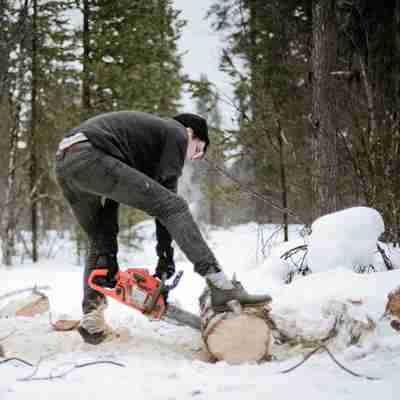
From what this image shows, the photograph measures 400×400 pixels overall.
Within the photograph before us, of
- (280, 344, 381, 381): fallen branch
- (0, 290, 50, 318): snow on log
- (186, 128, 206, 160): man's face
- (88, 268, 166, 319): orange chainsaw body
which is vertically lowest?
(0, 290, 50, 318): snow on log

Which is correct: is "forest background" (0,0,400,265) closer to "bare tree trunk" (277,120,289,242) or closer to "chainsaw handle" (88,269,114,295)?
"bare tree trunk" (277,120,289,242)

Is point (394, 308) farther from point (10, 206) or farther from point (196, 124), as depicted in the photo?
point (10, 206)

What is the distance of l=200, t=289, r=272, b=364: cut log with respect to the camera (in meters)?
1.91

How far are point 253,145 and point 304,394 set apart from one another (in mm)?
4153

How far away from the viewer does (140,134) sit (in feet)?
7.40

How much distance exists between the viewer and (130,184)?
6.88 ft

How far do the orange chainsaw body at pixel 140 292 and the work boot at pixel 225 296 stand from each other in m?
0.36

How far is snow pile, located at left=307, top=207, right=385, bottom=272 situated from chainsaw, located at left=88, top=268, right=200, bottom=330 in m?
1.02

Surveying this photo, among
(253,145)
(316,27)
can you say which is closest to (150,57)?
(253,145)

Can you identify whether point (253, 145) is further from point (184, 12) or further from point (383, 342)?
point (184, 12)

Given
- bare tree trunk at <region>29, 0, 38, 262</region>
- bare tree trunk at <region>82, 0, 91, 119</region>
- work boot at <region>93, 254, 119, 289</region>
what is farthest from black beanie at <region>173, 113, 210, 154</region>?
bare tree trunk at <region>29, 0, 38, 262</region>

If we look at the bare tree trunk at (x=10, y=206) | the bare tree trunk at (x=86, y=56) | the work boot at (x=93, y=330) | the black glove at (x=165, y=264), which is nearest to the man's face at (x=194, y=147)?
the black glove at (x=165, y=264)

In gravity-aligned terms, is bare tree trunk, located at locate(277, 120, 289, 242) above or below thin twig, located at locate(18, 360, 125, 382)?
above

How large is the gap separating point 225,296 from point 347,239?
3.63 feet
